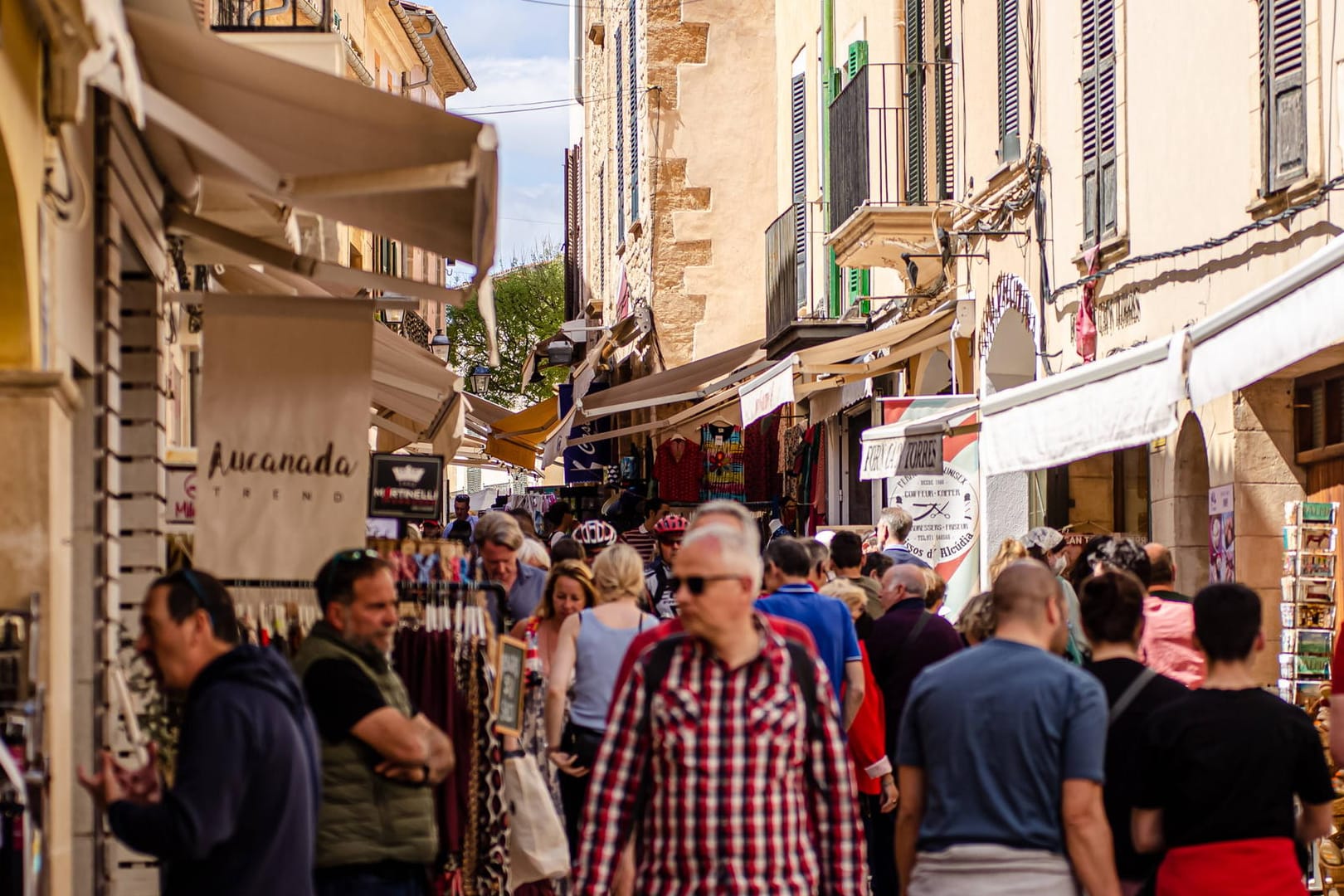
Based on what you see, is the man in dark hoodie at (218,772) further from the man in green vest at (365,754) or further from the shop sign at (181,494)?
the shop sign at (181,494)

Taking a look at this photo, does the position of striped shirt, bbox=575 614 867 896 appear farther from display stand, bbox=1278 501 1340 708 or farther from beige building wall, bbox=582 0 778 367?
beige building wall, bbox=582 0 778 367

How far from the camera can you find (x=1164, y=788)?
6273 mm

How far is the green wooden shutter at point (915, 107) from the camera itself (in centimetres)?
1986

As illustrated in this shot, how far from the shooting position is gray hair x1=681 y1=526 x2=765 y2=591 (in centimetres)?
559

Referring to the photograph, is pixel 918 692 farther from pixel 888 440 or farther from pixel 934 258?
pixel 934 258

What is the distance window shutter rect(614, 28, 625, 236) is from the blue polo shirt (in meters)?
28.0

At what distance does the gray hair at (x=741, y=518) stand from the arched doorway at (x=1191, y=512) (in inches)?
292

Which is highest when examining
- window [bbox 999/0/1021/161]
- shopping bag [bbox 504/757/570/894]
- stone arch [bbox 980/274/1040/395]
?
window [bbox 999/0/1021/161]

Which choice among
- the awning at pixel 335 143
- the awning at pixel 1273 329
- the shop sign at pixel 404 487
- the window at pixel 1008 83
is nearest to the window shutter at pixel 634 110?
the window at pixel 1008 83

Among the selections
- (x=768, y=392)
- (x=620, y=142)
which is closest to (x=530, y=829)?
(x=768, y=392)

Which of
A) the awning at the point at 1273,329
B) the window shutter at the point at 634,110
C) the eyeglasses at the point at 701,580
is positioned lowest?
the eyeglasses at the point at 701,580

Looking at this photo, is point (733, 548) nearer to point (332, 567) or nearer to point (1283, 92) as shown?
point (332, 567)

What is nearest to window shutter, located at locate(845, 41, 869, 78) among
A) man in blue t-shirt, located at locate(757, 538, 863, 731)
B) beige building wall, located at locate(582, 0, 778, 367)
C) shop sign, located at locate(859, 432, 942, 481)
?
shop sign, located at locate(859, 432, 942, 481)

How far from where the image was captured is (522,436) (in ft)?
96.9
